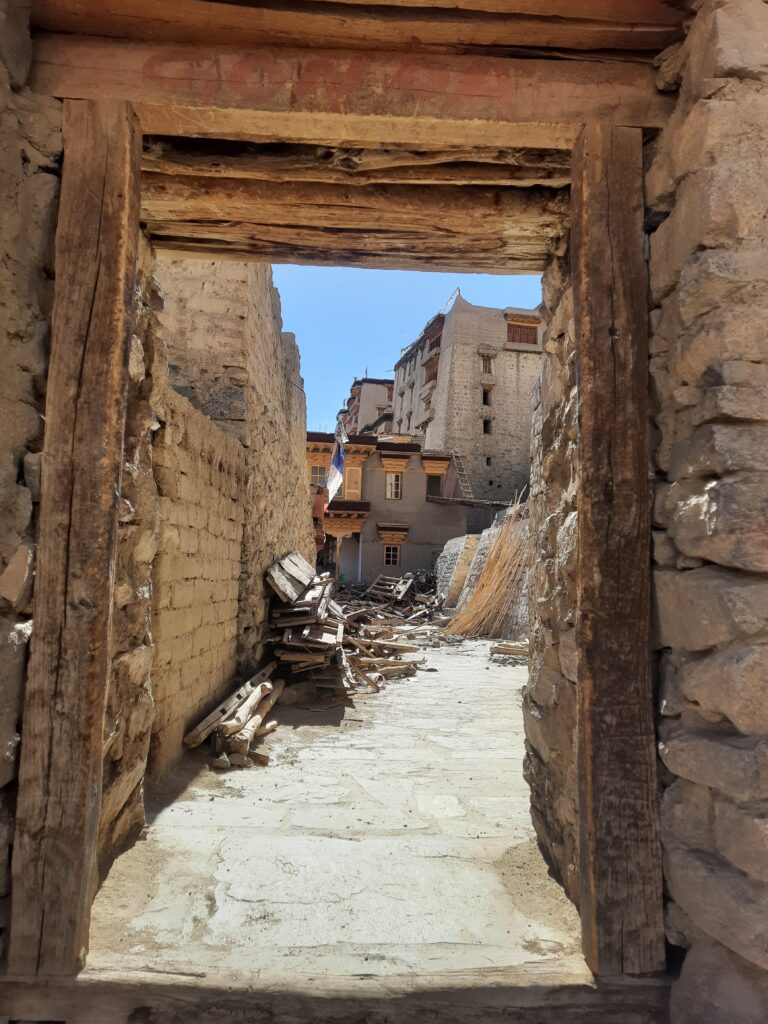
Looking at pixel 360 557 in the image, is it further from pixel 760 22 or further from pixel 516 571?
pixel 760 22

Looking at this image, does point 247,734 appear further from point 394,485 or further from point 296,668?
point 394,485

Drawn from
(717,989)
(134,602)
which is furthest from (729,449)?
(134,602)

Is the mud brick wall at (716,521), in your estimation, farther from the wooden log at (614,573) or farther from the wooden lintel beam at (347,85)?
the wooden lintel beam at (347,85)

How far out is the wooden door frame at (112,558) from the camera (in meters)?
1.85

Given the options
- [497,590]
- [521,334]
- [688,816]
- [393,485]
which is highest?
[521,334]

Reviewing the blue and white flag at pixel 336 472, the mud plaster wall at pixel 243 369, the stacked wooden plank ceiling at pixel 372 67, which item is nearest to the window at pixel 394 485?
the blue and white flag at pixel 336 472

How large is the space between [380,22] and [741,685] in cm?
225

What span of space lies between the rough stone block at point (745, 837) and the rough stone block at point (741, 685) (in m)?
0.20

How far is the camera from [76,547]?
6.34 ft

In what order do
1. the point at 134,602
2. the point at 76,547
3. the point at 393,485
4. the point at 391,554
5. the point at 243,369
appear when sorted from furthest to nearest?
the point at 393,485
the point at 391,554
the point at 243,369
the point at 134,602
the point at 76,547

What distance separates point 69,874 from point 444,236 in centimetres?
281

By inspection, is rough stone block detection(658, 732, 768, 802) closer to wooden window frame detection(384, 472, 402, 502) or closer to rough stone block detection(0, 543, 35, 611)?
rough stone block detection(0, 543, 35, 611)

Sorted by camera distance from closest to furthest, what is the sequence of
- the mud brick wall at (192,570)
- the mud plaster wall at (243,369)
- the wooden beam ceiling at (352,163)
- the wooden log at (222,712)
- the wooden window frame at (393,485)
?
the wooden beam ceiling at (352,163)
the mud brick wall at (192,570)
the wooden log at (222,712)
the mud plaster wall at (243,369)
the wooden window frame at (393,485)

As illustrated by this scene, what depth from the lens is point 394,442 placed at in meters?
24.8
